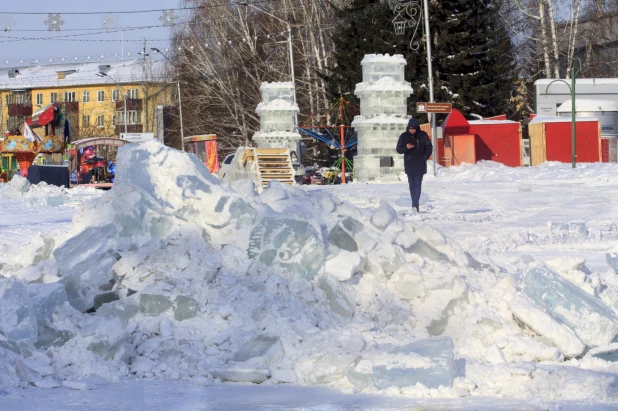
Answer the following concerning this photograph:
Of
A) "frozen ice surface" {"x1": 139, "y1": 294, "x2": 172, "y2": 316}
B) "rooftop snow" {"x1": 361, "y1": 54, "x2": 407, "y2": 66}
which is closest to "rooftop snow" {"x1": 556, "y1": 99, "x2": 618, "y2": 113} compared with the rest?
"rooftop snow" {"x1": 361, "y1": 54, "x2": 407, "y2": 66}

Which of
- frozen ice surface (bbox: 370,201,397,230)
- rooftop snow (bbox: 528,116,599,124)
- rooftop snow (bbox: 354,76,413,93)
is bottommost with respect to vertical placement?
frozen ice surface (bbox: 370,201,397,230)

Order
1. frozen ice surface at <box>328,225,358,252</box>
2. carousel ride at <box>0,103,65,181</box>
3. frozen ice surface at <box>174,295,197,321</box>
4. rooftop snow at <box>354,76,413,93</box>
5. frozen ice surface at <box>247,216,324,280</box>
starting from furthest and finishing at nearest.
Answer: carousel ride at <box>0,103,65,181</box> → rooftop snow at <box>354,76,413,93</box> → frozen ice surface at <box>328,225,358,252</box> → frozen ice surface at <box>247,216,324,280</box> → frozen ice surface at <box>174,295,197,321</box>

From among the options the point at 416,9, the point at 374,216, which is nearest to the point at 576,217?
the point at 374,216

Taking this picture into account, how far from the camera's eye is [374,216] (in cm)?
793

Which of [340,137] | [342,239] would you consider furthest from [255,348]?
[340,137]

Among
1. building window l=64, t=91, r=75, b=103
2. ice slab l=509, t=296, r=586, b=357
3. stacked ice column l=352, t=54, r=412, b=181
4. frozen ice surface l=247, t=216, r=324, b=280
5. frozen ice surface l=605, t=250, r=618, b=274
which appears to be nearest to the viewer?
ice slab l=509, t=296, r=586, b=357

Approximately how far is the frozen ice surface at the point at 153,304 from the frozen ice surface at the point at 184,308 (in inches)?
2.7

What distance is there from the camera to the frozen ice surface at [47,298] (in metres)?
6.51

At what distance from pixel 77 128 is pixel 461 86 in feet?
144

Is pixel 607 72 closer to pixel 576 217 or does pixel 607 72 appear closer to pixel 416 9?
pixel 416 9

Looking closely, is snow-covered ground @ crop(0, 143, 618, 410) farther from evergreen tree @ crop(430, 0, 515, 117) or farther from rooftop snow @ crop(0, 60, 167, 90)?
rooftop snow @ crop(0, 60, 167, 90)

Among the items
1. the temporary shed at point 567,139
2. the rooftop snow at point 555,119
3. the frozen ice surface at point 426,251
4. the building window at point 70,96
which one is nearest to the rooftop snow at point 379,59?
the temporary shed at point 567,139

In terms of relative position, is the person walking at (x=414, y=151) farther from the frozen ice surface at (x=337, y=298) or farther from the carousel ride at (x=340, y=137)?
the carousel ride at (x=340, y=137)

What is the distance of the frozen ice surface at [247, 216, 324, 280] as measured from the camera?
7176 millimetres
